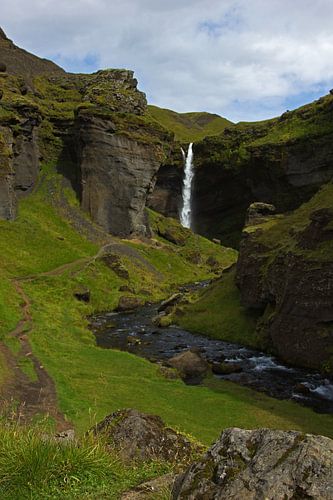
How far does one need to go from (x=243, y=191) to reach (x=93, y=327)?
109 metres

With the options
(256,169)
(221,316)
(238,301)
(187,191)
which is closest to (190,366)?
(221,316)

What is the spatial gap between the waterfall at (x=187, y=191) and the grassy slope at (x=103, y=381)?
81555mm

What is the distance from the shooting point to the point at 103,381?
33906 millimetres

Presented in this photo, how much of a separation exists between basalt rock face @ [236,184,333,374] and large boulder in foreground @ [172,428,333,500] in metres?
37.2

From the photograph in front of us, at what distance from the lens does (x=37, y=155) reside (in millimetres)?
127750

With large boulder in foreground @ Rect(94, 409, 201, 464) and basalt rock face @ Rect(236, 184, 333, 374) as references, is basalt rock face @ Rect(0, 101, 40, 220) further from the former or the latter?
large boulder in foreground @ Rect(94, 409, 201, 464)

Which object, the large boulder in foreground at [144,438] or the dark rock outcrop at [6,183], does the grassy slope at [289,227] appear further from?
the dark rock outcrop at [6,183]

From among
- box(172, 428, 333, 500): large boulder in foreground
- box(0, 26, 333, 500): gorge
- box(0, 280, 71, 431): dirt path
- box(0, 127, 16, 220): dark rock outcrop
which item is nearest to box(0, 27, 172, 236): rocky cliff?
box(0, 26, 333, 500): gorge

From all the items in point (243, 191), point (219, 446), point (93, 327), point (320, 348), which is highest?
point (243, 191)

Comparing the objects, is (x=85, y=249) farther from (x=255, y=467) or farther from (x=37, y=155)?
(x=255, y=467)

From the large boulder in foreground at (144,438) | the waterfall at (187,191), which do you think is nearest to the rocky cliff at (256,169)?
the waterfall at (187,191)

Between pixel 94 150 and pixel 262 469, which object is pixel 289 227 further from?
pixel 94 150

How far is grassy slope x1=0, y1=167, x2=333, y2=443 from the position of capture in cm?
2825

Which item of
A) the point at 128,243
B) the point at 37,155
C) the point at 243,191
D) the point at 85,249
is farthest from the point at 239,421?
the point at 243,191
